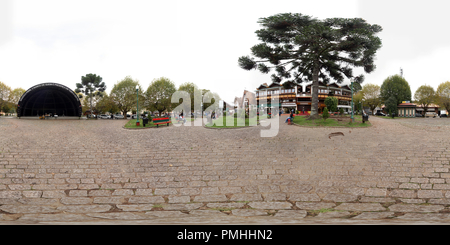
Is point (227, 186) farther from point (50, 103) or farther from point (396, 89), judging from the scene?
point (50, 103)

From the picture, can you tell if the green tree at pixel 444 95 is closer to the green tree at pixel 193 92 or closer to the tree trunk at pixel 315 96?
Result: the tree trunk at pixel 315 96

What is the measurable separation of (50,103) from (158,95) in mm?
29705

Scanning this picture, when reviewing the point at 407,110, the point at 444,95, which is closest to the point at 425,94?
the point at 444,95

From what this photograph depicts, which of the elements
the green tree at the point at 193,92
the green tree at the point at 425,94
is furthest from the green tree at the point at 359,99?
the green tree at the point at 193,92

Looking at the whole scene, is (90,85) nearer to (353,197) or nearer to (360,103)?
(353,197)

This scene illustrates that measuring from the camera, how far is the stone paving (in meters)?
3.91

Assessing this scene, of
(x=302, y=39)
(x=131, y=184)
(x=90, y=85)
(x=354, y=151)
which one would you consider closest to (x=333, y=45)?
(x=302, y=39)

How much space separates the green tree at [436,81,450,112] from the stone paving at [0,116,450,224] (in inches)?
2341

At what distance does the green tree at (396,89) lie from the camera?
162 ft

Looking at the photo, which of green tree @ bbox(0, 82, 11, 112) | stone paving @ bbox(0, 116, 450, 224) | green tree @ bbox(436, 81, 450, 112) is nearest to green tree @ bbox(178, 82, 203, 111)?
green tree @ bbox(0, 82, 11, 112)

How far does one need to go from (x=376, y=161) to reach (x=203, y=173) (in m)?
5.32

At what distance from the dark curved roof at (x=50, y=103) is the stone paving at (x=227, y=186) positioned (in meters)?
45.7

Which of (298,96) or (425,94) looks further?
(298,96)

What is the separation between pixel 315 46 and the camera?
64.5 ft
